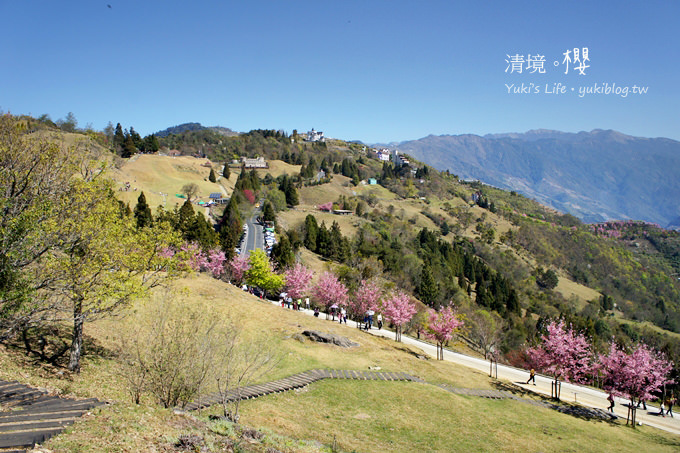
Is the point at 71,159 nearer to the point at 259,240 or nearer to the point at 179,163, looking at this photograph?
the point at 259,240

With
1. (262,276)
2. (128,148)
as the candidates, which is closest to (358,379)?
(262,276)

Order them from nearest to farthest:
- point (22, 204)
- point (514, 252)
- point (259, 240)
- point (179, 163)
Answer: point (22, 204) → point (259, 240) → point (179, 163) → point (514, 252)

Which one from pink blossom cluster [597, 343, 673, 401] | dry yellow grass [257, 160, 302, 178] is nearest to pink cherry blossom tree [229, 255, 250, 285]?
pink blossom cluster [597, 343, 673, 401]

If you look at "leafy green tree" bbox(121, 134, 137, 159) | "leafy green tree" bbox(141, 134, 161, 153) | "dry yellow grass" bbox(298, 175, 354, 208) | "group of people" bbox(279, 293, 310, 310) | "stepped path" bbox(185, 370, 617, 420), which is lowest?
"stepped path" bbox(185, 370, 617, 420)

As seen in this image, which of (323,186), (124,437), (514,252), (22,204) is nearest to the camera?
(124,437)

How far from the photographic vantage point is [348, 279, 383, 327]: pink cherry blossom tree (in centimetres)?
5100

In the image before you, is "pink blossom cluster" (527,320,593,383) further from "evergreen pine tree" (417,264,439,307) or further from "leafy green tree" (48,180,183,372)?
"evergreen pine tree" (417,264,439,307)

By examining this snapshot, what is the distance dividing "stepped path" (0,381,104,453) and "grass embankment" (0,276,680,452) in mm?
382

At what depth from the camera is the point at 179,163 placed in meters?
135

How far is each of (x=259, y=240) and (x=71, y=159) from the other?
69241 millimetres

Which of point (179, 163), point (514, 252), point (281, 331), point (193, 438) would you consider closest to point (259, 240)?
point (281, 331)

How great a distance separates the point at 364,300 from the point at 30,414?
4307 cm

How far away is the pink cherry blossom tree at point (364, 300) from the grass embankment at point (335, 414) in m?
15.6

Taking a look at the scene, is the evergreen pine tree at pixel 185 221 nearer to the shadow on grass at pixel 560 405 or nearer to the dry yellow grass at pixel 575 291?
the shadow on grass at pixel 560 405
